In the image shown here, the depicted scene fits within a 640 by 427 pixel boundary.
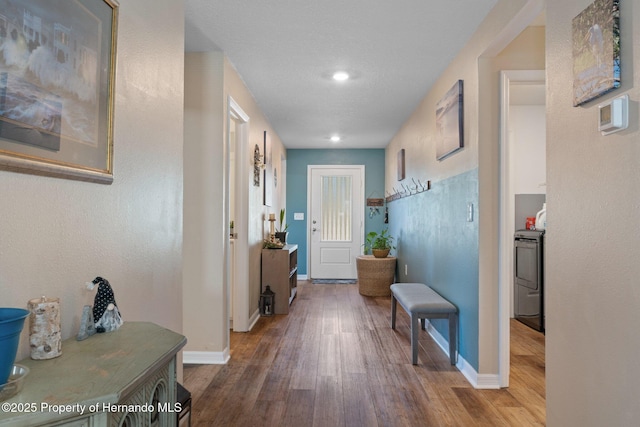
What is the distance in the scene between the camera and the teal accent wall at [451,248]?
104 inches

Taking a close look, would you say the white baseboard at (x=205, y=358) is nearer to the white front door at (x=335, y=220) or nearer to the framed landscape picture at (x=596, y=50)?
the framed landscape picture at (x=596, y=50)

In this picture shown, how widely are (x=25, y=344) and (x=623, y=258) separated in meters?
1.70

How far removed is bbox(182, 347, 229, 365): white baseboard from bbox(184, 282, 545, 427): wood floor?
0.07 metres

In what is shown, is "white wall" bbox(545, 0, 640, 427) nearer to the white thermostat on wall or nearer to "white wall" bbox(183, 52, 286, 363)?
the white thermostat on wall

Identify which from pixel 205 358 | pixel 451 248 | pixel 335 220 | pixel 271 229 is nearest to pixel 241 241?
pixel 205 358

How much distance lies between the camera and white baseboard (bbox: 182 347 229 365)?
9.64ft

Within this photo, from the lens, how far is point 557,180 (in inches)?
A: 63.9

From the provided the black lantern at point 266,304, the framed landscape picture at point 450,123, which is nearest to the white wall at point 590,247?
the framed landscape picture at point 450,123

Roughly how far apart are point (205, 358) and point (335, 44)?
8.06 ft

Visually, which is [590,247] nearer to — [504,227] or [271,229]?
[504,227]

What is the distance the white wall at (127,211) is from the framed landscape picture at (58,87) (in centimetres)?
6

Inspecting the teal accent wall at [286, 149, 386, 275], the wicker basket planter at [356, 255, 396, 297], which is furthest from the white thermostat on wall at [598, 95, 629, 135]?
the teal accent wall at [286, 149, 386, 275]

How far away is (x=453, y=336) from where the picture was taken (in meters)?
2.94

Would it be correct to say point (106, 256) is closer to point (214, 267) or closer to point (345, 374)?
point (214, 267)
